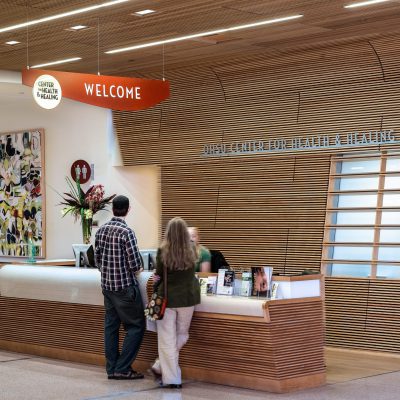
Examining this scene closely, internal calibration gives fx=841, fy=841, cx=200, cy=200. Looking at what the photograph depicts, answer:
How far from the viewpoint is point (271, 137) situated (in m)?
11.0

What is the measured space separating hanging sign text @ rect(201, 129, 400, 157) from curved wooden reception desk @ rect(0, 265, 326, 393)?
110 inches

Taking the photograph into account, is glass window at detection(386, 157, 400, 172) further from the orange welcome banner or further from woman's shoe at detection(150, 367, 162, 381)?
woman's shoe at detection(150, 367, 162, 381)

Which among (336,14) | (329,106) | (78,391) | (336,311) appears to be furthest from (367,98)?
(78,391)

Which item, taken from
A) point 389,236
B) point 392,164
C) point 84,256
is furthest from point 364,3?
point 84,256

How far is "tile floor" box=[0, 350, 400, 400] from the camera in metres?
7.25

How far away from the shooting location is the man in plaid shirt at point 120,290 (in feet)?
26.1

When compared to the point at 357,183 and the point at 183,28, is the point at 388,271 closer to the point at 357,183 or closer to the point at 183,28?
the point at 357,183

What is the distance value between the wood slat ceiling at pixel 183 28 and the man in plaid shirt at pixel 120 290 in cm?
205

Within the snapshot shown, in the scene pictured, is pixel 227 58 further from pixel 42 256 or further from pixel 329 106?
pixel 42 256

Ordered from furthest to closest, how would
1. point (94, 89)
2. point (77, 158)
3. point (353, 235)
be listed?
point (77, 158) → point (353, 235) → point (94, 89)

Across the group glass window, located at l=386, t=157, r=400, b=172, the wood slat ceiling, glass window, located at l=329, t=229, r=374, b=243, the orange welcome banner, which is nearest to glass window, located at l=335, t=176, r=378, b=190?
glass window, located at l=386, t=157, r=400, b=172

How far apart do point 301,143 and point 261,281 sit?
3.54 m

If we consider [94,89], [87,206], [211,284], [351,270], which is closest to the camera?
[211,284]

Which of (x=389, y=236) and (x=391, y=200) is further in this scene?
(x=391, y=200)
